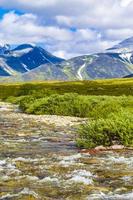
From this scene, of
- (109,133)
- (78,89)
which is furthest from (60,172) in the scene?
(78,89)

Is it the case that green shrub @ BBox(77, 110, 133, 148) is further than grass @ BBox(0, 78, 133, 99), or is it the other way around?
grass @ BBox(0, 78, 133, 99)

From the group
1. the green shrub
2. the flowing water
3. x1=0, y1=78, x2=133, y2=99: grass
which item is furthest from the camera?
x1=0, y1=78, x2=133, y2=99: grass

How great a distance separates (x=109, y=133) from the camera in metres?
22.1

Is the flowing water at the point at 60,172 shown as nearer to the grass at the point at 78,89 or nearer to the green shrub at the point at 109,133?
the green shrub at the point at 109,133

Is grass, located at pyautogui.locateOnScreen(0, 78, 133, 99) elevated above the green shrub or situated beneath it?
situated beneath

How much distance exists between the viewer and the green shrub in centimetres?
2169

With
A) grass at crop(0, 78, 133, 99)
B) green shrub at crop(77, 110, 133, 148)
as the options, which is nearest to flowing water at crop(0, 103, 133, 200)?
green shrub at crop(77, 110, 133, 148)

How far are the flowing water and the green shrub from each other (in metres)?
0.87

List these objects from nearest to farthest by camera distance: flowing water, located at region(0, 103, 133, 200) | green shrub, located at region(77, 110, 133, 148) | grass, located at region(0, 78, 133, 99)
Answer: flowing water, located at region(0, 103, 133, 200) → green shrub, located at region(77, 110, 133, 148) → grass, located at region(0, 78, 133, 99)

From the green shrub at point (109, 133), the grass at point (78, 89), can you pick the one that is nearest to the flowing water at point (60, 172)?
the green shrub at point (109, 133)

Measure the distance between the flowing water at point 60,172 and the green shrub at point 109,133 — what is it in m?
0.87

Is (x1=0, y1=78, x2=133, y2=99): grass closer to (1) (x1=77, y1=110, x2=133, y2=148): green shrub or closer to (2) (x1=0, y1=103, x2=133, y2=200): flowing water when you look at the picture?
(1) (x1=77, y1=110, x2=133, y2=148): green shrub

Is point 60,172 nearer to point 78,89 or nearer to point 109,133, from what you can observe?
point 109,133

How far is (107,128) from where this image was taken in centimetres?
2183
